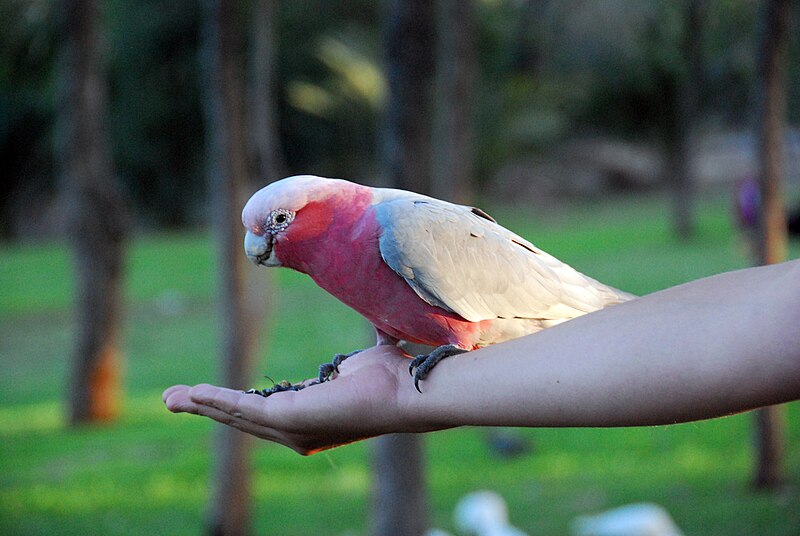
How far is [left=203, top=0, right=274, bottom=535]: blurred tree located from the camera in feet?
13.0

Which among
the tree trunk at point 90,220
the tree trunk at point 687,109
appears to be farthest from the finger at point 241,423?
the tree trunk at point 90,220

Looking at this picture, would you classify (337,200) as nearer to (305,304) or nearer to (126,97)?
(305,304)

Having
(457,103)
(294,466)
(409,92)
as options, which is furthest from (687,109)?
(409,92)

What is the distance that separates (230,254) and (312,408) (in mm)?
2568

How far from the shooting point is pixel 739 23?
4.72m

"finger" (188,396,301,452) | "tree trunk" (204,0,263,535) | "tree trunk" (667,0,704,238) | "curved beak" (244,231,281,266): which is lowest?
"finger" (188,396,301,452)

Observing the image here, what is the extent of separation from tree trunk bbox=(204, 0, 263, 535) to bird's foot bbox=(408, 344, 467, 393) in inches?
99.0

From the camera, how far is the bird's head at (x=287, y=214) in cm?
158

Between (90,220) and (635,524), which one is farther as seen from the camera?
(90,220)

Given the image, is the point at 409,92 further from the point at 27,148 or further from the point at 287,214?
the point at 27,148

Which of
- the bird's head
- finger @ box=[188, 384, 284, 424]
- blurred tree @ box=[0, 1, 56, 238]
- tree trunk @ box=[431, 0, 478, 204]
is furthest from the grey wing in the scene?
blurred tree @ box=[0, 1, 56, 238]

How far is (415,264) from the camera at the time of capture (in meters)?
1.63

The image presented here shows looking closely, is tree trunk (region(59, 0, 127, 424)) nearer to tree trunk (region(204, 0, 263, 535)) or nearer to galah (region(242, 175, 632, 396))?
tree trunk (region(204, 0, 263, 535))

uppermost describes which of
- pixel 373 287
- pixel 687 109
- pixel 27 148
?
pixel 27 148
